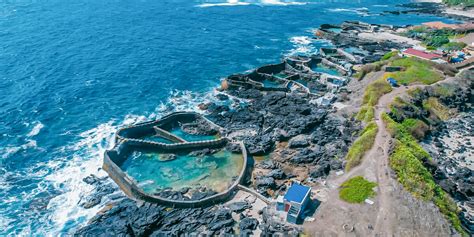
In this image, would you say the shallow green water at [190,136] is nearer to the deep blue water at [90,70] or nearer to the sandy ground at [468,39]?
the deep blue water at [90,70]

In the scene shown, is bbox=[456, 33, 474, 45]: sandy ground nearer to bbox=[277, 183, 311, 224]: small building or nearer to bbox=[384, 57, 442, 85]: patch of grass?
bbox=[384, 57, 442, 85]: patch of grass

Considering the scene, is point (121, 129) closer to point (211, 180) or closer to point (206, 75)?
point (211, 180)

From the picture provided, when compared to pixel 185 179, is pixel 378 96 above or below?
above

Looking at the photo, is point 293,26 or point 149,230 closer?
point 149,230

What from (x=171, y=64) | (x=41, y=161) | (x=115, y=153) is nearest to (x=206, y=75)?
(x=171, y=64)

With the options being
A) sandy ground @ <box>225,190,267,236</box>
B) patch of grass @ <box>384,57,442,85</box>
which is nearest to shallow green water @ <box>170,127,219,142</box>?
sandy ground @ <box>225,190,267,236</box>

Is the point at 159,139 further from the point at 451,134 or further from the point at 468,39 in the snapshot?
the point at 468,39

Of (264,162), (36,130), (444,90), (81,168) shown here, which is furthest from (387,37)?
(36,130)
